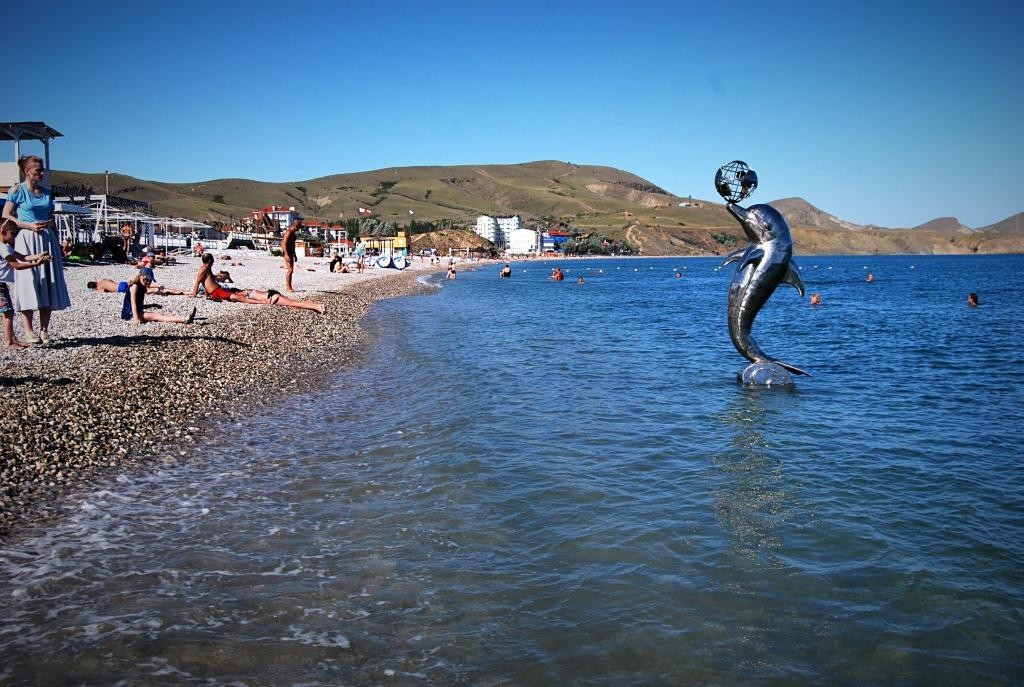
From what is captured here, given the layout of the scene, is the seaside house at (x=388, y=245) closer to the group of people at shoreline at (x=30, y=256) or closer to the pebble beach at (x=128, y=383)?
the pebble beach at (x=128, y=383)

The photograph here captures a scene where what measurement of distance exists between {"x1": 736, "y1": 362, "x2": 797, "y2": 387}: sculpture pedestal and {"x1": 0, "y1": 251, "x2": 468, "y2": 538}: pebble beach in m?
9.97

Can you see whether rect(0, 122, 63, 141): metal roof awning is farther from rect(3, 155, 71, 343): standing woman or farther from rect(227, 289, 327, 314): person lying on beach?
rect(3, 155, 71, 343): standing woman

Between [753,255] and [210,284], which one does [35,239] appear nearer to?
[210,284]

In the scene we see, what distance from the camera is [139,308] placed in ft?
60.9

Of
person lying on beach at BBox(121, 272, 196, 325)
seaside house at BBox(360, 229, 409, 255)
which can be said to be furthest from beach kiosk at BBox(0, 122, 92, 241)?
seaside house at BBox(360, 229, 409, 255)

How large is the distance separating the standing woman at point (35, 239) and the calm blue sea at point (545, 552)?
196 inches

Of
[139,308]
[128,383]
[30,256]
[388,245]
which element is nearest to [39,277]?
[30,256]

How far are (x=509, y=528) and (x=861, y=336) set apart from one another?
26229mm

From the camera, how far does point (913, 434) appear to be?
487 inches

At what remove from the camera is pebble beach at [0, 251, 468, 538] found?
8.61 metres

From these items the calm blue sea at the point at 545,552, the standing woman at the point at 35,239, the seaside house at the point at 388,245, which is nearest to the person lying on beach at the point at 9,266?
the standing woman at the point at 35,239

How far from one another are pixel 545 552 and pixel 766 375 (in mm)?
10927

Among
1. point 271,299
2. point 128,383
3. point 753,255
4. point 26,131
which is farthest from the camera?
point 26,131

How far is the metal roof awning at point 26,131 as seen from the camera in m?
40.2
